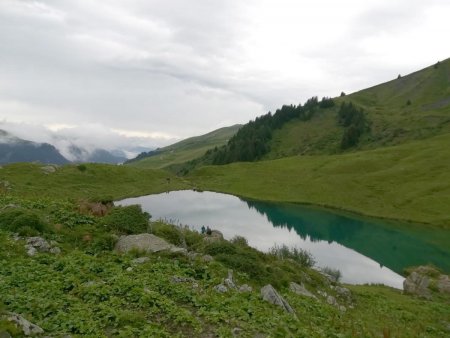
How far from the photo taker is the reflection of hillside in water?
58969 millimetres

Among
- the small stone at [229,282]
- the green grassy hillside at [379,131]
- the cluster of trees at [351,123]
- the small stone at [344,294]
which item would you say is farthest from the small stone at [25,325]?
the cluster of trees at [351,123]

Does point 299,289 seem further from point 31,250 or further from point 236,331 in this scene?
point 31,250

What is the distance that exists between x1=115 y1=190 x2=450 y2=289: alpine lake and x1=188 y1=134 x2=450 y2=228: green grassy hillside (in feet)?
21.1

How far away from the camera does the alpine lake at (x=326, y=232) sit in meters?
55.2

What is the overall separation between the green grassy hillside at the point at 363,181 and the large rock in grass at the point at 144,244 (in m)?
73.9

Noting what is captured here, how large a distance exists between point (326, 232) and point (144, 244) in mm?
59765

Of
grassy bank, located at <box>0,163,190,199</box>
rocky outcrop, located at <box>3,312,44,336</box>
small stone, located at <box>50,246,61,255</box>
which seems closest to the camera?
rocky outcrop, located at <box>3,312,44,336</box>

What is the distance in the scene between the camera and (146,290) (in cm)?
1488

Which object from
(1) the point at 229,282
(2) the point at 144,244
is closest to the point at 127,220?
(2) the point at 144,244

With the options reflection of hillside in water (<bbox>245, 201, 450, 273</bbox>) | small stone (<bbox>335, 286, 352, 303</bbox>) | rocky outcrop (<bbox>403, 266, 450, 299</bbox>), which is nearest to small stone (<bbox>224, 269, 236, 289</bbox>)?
small stone (<bbox>335, 286, 352, 303</bbox>)

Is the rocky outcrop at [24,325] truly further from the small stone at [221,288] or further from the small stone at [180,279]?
the small stone at [221,288]

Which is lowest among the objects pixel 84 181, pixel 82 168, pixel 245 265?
pixel 245 265

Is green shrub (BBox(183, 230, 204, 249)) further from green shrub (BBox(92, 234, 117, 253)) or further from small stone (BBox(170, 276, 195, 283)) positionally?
small stone (BBox(170, 276, 195, 283))

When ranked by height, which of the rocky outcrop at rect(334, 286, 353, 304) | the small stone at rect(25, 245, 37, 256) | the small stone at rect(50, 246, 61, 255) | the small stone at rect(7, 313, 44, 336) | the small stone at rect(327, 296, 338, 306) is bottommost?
the rocky outcrop at rect(334, 286, 353, 304)
